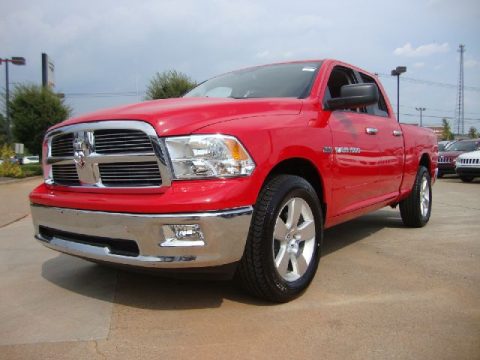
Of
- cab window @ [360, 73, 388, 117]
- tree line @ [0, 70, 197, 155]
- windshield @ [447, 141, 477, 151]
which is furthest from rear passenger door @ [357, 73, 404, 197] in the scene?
tree line @ [0, 70, 197, 155]

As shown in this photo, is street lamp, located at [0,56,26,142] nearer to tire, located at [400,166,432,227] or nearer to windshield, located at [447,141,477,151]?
windshield, located at [447,141,477,151]

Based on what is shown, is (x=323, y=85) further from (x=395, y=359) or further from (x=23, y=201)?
(x=23, y=201)

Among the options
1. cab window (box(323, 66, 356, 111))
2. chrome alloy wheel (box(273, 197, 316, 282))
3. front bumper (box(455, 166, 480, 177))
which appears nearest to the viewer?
chrome alloy wheel (box(273, 197, 316, 282))

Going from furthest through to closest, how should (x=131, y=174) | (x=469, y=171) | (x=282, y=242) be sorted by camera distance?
(x=469, y=171) < (x=282, y=242) < (x=131, y=174)

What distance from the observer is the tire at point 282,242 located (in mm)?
2693

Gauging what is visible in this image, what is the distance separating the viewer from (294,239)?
3043 millimetres

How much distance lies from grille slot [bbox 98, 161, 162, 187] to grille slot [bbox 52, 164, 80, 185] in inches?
12.0

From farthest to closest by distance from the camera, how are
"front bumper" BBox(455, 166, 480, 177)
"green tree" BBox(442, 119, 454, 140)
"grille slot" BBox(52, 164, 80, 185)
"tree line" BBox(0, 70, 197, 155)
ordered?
"green tree" BBox(442, 119, 454, 140) → "tree line" BBox(0, 70, 197, 155) → "front bumper" BBox(455, 166, 480, 177) → "grille slot" BBox(52, 164, 80, 185)

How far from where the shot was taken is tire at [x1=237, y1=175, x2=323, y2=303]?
2693 millimetres

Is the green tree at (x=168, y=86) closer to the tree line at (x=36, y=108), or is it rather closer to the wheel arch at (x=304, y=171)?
the tree line at (x=36, y=108)

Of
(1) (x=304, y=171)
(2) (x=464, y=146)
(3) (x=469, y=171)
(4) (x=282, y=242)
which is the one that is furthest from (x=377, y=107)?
(2) (x=464, y=146)

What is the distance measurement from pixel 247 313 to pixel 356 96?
1828 mm

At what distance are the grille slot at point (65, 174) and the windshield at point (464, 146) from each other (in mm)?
16933

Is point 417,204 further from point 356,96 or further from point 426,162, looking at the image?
point 356,96
